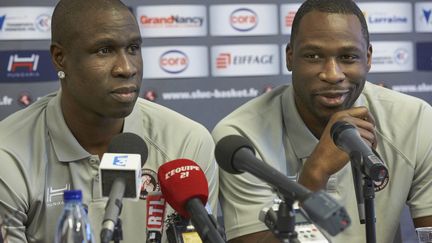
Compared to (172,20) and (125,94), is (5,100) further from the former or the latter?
(125,94)

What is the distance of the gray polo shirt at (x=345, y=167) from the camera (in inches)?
103

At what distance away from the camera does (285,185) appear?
1.45 m

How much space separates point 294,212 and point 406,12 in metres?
3.11

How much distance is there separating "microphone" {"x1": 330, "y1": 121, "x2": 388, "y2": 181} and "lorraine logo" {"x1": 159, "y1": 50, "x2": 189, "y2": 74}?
2.52m

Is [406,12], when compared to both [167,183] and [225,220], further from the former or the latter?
[167,183]

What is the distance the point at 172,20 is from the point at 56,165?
6.22 ft

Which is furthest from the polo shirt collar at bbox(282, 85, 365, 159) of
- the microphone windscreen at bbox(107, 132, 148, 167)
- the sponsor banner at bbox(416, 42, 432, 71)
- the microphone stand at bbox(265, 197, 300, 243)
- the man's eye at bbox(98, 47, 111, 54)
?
the sponsor banner at bbox(416, 42, 432, 71)

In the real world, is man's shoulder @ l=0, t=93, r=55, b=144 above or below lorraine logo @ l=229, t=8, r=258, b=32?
below

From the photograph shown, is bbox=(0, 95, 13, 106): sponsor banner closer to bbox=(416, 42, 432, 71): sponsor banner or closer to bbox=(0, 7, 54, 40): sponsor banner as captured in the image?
bbox=(0, 7, 54, 40): sponsor banner

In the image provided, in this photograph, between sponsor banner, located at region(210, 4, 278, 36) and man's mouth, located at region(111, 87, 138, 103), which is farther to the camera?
sponsor banner, located at region(210, 4, 278, 36)

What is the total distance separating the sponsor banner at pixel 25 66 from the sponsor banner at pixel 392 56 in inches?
67.7

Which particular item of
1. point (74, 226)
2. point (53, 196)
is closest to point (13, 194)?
point (53, 196)

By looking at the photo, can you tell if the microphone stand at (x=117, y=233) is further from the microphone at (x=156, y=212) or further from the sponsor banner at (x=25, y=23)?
the sponsor banner at (x=25, y=23)

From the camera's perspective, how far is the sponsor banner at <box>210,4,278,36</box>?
427 cm
